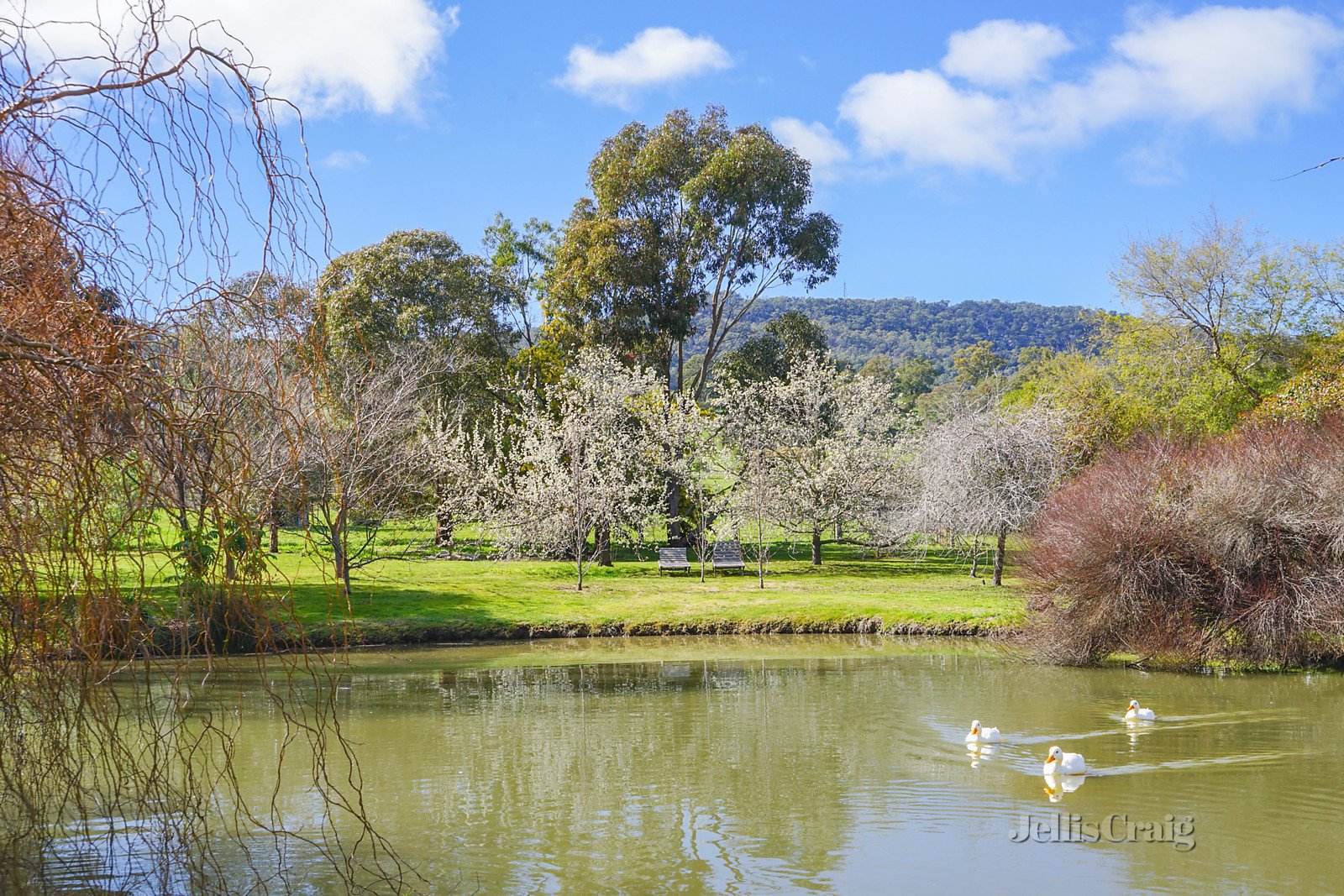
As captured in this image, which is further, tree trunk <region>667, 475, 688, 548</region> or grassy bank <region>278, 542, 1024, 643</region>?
tree trunk <region>667, 475, 688, 548</region>

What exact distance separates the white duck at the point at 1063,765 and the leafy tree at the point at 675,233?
2288cm

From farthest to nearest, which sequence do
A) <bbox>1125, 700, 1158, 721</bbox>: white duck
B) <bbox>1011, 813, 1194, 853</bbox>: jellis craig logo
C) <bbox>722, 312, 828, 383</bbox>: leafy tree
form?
<bbox>722, 312, 828, 383</bbox>: leafy tree, <bbox>1125, 700, 1158, 721</bbox>: white duck, <bbox>1011, 813, 1194, 853</bbox>: jellis craig logo

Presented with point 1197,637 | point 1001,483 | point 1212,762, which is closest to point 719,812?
point 1212,762

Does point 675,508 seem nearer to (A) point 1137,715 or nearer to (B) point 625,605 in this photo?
(B) point 625,605

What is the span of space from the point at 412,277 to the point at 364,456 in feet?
48.7

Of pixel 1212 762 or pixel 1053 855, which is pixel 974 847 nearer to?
pixel 1053 855

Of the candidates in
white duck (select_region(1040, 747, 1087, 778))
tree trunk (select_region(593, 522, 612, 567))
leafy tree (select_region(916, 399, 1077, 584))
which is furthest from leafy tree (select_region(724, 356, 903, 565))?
white duck (select_region(1040, 747, 1087, 778))

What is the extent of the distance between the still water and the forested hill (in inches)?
3251

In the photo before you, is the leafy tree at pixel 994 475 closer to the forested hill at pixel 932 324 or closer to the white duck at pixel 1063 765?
the white duck at pixel 1063 765

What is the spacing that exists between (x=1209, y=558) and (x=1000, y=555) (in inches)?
376

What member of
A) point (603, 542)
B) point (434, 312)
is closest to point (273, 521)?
point (603, 542)

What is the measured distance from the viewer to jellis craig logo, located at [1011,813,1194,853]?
878cm

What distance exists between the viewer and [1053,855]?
334 inches

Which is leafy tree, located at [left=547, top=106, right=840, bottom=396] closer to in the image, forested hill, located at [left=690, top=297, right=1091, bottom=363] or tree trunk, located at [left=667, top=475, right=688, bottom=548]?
tree trunk, located at [left=667, top=475, right=688, bottom=548]
